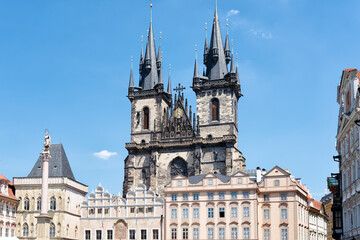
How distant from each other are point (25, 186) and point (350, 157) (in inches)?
1728

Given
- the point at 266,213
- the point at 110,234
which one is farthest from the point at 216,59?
the point at 110,234

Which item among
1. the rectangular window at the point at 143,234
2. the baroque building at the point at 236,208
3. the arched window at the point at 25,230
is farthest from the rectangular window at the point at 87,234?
the baroque building at the point at 236,208

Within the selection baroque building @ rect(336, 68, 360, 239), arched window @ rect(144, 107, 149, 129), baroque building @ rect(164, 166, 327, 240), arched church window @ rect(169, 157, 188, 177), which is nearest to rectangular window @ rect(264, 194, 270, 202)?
baroque building @ rect(164, 166, 327, 240)

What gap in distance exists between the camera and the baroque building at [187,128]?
8625 centimetres

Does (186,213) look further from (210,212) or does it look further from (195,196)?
(210,212)

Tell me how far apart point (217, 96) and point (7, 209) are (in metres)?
40.2

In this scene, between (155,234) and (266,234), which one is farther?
(155,234)

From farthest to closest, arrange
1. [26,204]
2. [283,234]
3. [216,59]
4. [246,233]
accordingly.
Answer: [216,59] < [26,204] < [246,233] < [283,234]

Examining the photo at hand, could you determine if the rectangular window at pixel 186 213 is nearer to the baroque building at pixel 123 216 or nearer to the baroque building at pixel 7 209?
the baroque building at pixel 123 216

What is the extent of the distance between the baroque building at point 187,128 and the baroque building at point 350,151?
3815cm

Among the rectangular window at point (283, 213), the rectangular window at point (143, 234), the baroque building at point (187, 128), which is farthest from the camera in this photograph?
the baroque building at point (187, 128)

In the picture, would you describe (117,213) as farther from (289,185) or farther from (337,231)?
(337,231)

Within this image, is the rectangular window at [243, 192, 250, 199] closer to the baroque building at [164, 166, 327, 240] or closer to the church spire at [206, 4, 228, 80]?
the baroque building at [164, 166, 327, 240]

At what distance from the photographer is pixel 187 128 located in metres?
89.8
